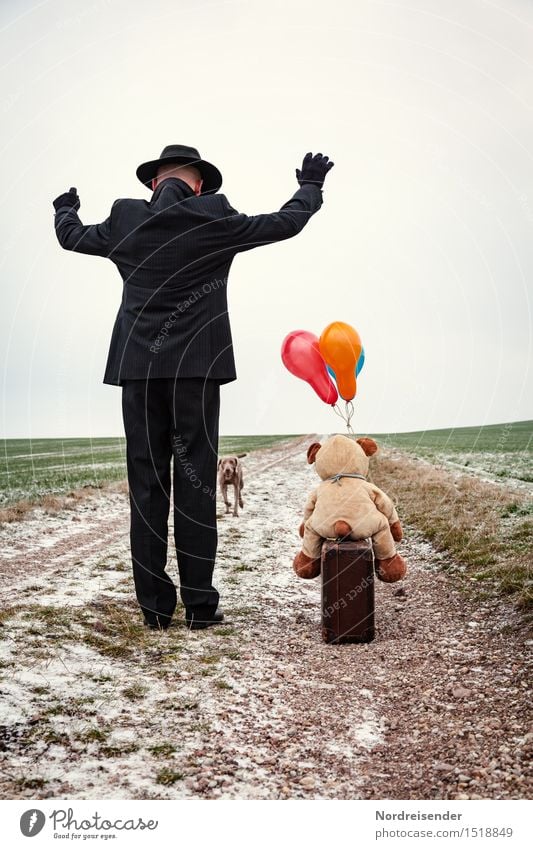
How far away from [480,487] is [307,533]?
6534 mm

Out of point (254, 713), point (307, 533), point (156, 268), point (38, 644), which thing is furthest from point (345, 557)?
point (156, 268)

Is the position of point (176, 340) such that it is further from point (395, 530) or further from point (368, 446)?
point (395, 530)

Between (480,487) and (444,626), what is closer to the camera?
(444,626)

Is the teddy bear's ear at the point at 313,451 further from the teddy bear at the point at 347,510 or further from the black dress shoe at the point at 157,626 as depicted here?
the black dress shoe at the point at 157,626

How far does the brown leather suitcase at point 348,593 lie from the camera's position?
14.5 feet

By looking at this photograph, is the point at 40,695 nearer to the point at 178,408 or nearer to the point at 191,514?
the point at 191,514

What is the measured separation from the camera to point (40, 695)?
3.45m

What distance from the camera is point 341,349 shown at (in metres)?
4.70

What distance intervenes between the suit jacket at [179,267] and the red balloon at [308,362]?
0.58 meters

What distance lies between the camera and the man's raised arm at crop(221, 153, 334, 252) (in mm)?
4438
